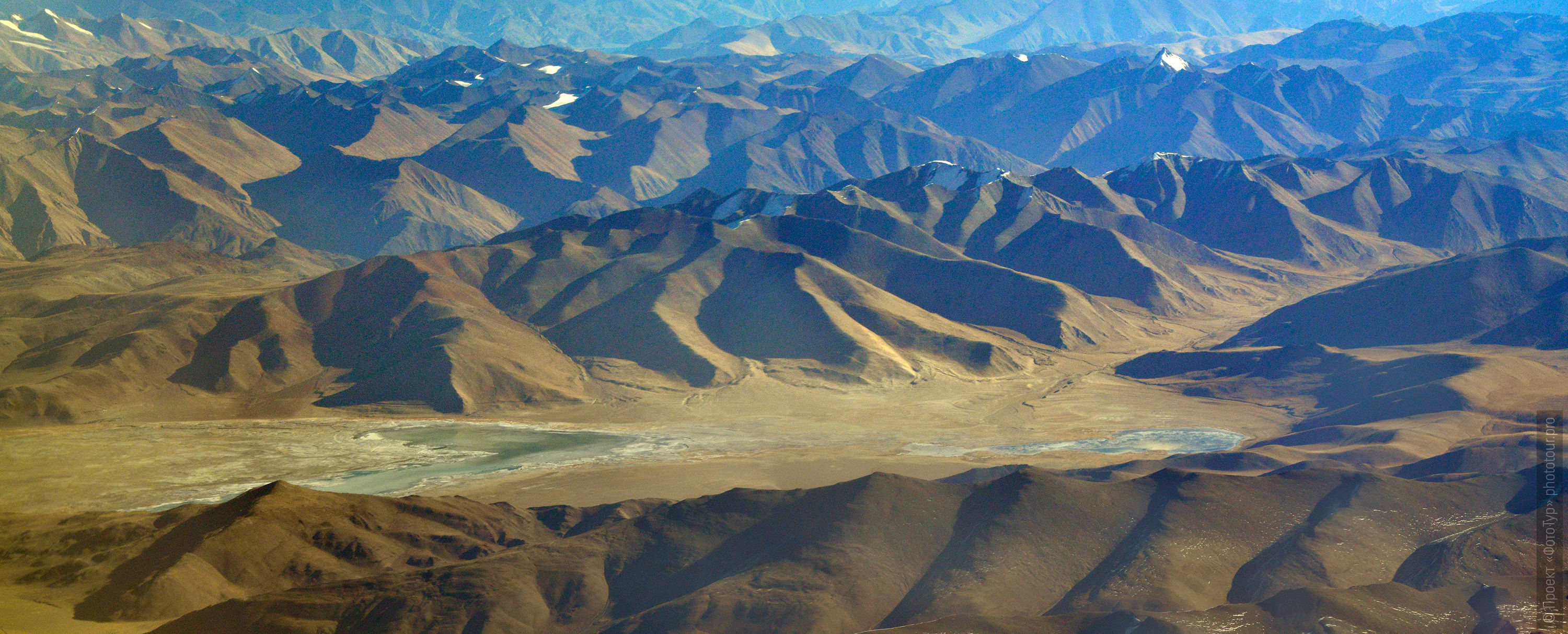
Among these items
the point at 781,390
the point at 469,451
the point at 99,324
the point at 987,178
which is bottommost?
the point at 781,390

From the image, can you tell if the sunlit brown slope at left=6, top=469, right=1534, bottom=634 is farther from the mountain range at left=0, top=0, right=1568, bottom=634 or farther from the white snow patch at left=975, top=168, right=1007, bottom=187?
the white snow patch at left=975, top=168, right=1007, bottom=187

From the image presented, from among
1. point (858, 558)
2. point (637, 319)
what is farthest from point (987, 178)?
point (858, 558)

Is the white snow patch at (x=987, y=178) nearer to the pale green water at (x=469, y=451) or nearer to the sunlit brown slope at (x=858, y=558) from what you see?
the pale green water at (x=469, y=451)

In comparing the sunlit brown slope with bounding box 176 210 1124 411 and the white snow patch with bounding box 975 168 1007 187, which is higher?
the white snow patch with bounding box 975 168 1007 187

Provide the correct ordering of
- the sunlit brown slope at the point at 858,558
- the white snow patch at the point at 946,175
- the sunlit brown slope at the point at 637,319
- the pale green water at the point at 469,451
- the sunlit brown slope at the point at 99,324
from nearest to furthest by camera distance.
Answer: the sunlit brown slope at the point at 858,558
the pale green water at the point at 469,451
the sunlit brown slope at the point at 99,324
the sunlit brown slope at the point at 637,319
the white snow patch at the point at 946,175

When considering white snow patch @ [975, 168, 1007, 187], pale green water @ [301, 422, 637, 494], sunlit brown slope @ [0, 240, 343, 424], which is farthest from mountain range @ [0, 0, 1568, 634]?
white snow patch @ [975, 168, 1007, 187]

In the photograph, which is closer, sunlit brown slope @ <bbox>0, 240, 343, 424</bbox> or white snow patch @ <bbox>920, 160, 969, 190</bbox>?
sunlit brown slope @ <bbox>0, 240, 343, 424</bbox>

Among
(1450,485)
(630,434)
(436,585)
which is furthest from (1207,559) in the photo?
(630,434)

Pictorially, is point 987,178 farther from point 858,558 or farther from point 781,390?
point 858,558

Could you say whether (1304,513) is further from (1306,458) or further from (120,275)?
(120,275)

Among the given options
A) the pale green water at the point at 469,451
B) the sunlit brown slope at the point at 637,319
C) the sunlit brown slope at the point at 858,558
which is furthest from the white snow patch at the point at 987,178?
the sunlit brown slope at the point at 858,558

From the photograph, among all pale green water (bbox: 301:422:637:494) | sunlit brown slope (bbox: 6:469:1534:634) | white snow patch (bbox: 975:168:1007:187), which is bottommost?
pale green water (bbox: 301:422:637:494)
